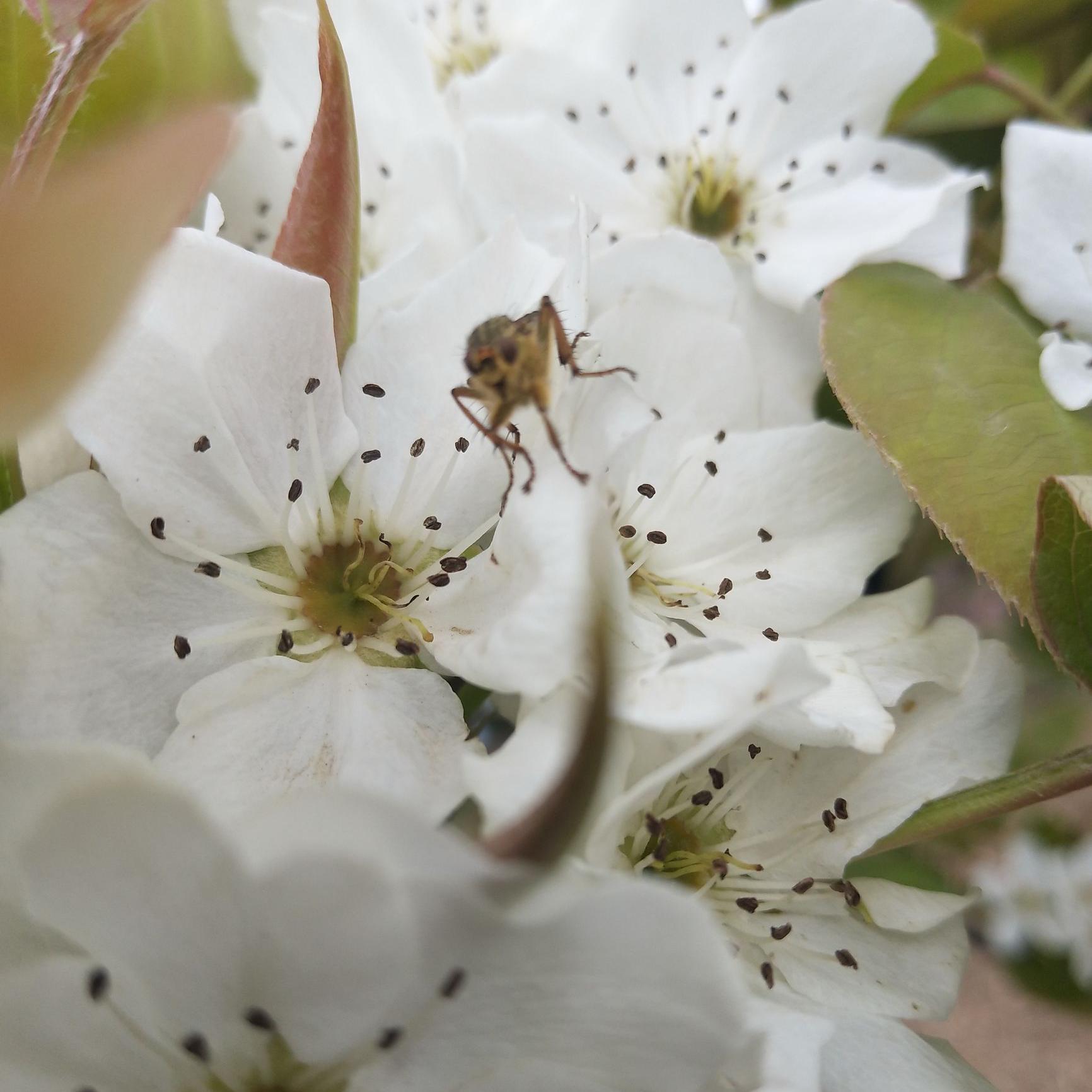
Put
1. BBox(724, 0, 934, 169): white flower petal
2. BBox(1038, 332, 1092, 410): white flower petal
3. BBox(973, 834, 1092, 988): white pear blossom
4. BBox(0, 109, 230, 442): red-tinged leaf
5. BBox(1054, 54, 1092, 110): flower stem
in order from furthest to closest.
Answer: BBox(973, 834, 1092, 988): white pear blossom < BBox(1054, 54, 1092, 110): flower stem < BBox(724, 0, 934, 169): white flower petal < BBox(1038, 332, 1092, 410): white flower petal < BBox(0, 109, 230, 442): red-tinged leaf

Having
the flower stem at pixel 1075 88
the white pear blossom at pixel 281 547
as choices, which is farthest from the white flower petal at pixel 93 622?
the flower stem at pixel 1075 88

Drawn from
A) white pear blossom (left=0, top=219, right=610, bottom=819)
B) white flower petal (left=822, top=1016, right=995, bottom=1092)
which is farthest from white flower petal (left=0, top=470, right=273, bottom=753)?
white flower petal (left=822, top=1016, right=995, bottom=1092)

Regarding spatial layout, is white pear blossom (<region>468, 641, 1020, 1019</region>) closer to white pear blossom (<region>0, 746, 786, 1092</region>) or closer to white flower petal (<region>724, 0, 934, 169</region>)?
white pear blossom (<region>0, 746, 786, 1092</region>)

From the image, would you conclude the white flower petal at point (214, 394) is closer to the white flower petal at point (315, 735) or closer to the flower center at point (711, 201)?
the white flower petal at point (315, 735)

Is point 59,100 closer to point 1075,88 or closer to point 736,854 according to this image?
point 736,854

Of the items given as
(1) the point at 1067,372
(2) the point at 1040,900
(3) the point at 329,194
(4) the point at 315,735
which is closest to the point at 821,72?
(1) the point at 1067,372

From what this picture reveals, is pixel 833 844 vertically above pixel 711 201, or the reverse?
pixel 711 201
